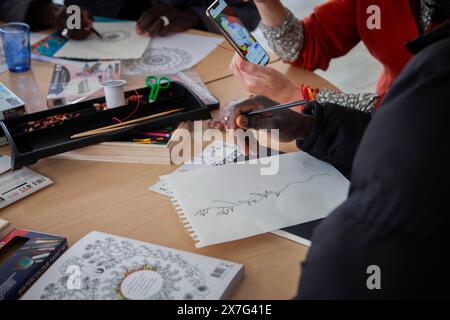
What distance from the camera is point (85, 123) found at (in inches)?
42.6

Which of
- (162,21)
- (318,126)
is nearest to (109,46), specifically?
(162,21)

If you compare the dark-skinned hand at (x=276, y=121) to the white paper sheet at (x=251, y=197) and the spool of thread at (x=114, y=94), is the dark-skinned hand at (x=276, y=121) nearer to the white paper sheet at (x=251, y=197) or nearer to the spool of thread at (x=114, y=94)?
the white paper sheet at (x=251, y=197)

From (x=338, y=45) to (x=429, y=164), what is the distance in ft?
3.32

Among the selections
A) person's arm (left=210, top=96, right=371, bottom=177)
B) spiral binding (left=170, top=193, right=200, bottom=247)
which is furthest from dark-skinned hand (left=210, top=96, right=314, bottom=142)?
spiral binding (left=170, top=193, right=200, bottom=247)

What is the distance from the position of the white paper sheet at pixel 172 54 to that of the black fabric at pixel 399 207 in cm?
95

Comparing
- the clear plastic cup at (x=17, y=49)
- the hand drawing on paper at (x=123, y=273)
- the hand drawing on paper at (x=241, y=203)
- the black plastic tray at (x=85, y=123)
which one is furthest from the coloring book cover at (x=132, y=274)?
the clear plastic cup at (x=17, y=49)

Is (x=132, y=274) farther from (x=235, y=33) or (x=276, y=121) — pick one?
(x=235, y=33)

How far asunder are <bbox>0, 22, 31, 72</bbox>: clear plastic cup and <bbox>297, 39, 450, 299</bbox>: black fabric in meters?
1.16

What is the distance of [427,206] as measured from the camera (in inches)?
Answer: 19.5

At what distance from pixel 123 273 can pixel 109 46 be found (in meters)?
1.00

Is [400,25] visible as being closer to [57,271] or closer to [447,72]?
[447,72]

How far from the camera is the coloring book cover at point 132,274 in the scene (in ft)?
2.26
